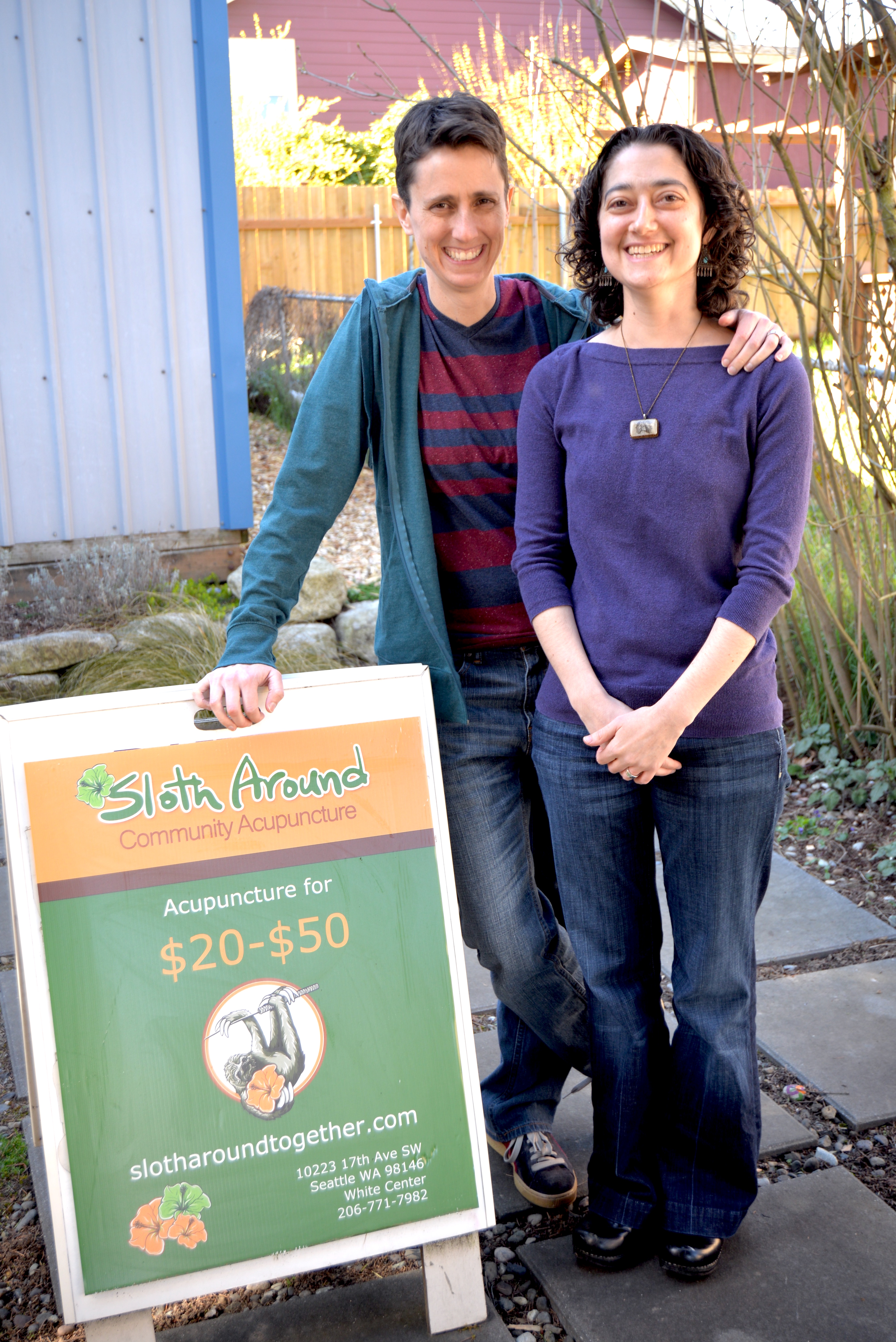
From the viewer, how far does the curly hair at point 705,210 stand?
189cm

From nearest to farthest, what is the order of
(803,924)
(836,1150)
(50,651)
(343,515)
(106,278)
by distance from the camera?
1. (836,1150)
2. (803,924)
3. (50,651)
4. (106,278)
5. (343,515)

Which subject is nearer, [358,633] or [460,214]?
[460,214]

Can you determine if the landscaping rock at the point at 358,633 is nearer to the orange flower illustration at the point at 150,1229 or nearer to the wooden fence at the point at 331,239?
the orange flower illustration at the point at 150,1229

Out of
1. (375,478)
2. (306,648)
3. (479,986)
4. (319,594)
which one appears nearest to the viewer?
(375,478)

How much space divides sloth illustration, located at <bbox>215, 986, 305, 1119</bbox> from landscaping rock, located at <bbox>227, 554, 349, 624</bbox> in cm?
403

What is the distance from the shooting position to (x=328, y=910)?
193 centimetres

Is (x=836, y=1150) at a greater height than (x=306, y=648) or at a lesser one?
lesser

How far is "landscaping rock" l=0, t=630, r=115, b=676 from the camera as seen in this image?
16.8 feet

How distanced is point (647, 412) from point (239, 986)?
114 cm

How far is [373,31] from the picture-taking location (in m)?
16.6

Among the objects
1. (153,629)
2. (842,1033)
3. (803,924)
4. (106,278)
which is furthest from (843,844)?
(106,278)

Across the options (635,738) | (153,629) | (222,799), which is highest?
(635,738)

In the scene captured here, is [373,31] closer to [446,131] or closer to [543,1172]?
[446,131]

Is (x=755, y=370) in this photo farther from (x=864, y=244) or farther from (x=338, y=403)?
(x=864, y=244)
